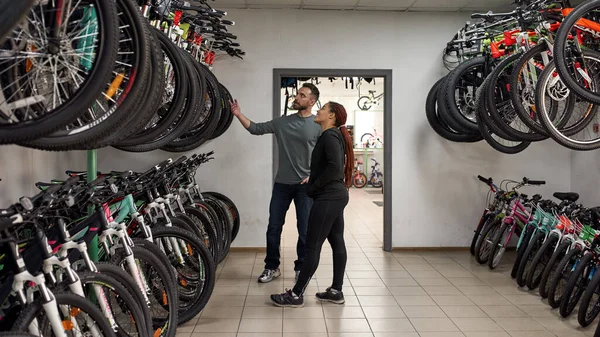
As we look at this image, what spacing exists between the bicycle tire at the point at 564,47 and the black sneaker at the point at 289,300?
93.6 inches

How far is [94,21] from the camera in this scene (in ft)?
6.67

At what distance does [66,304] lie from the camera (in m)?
2.02

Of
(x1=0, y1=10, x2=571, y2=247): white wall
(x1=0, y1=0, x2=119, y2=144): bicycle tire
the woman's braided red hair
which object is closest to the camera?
(x1=0, y1=0, x2=119, y2=144): bicycle tire

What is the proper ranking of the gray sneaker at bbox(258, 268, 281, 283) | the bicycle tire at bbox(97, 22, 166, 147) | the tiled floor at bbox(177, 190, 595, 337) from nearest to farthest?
the bicycle tire at bbox(97, 22, 166, 147)
the tiled floor at bbox(177, 190, 595, 337)
the gray sneaker at bbox(258, 268, 281, 283)

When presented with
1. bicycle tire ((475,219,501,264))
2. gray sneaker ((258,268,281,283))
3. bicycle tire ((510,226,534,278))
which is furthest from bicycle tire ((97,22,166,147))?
bicycle tire ((475,219,501,264))

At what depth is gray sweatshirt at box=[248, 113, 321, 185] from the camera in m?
4.68

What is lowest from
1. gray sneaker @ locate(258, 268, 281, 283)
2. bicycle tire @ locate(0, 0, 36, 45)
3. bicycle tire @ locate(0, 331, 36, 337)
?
gray sneaker @ locate(258, 268, 281, 283)

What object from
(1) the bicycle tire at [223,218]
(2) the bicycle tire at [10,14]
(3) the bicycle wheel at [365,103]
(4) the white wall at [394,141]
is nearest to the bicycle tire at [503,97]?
(4) the white wall at [394,141]

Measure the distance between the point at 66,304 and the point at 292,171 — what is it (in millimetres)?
2834

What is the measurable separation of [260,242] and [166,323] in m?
3.00

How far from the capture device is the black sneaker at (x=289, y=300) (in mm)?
4035

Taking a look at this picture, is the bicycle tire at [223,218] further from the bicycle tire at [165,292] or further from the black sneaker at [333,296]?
the bicycle tire at [165,292]

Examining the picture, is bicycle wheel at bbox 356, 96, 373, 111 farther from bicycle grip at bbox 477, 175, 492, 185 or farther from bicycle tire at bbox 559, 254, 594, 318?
bicycle tire at bbox 559, 254, 594, 318

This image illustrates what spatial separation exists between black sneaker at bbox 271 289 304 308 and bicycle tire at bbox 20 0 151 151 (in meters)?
2.35
